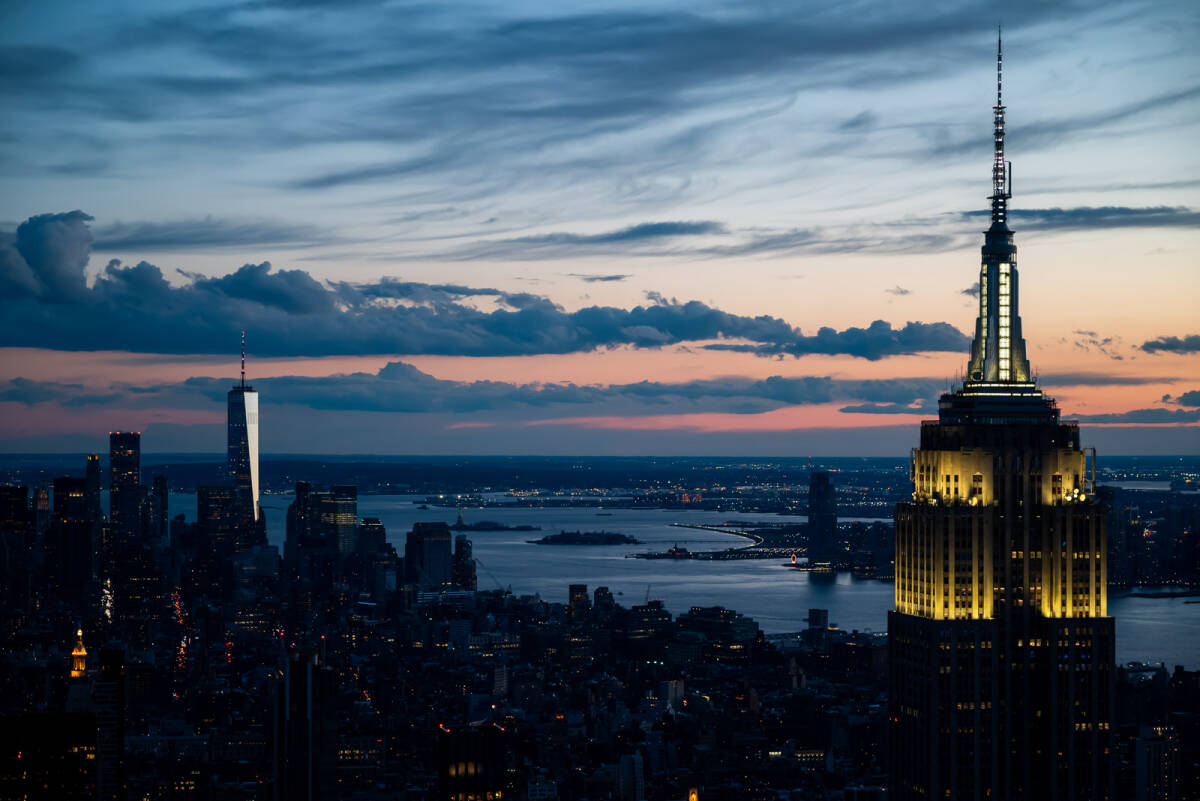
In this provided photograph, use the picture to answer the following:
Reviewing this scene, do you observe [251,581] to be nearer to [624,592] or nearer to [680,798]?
[624,592]

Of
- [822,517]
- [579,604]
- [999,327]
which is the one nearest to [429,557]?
[579,604]

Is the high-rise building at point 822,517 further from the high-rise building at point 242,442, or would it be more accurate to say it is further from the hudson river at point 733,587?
the high-rise building at point 242,442

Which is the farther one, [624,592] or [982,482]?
[624,592]

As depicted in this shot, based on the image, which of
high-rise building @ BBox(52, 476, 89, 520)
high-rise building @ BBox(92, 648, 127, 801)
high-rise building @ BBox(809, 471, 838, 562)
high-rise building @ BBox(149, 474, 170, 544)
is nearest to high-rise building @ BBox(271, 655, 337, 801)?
high-rise building @ BBox(92, 648, 127, 801)

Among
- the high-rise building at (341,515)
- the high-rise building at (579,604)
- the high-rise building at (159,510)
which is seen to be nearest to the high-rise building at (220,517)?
the high-rise building at (159,510)

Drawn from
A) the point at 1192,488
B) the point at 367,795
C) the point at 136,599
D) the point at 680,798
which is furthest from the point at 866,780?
the point at 1192,488

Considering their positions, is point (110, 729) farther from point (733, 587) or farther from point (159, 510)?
point (159, 510)

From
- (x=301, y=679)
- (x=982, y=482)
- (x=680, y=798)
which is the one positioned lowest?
(x=680, y=798)
